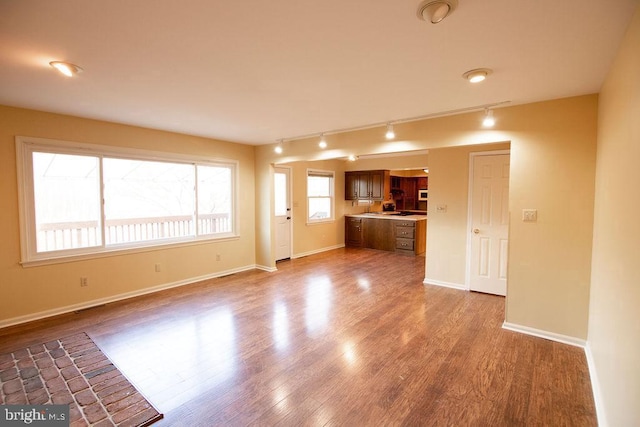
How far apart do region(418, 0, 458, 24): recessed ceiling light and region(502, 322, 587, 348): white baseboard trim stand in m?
3.15

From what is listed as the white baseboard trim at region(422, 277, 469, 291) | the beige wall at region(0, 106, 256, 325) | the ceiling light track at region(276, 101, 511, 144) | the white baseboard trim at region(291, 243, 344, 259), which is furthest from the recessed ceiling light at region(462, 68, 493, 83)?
the white baseboard trim at region(291, 243, 344, 259)

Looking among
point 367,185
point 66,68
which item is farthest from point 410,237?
point 66,68

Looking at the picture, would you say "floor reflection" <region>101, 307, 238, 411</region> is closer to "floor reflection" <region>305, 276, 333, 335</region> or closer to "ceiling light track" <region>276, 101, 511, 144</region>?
"floor reflection" <region>305, 276, 333, 335</region>

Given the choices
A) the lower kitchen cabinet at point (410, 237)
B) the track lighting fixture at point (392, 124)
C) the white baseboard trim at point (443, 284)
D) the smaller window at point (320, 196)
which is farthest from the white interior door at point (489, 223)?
the smaller window at point (320, 196)

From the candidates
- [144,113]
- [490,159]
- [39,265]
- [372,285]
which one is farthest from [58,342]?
[490,159]

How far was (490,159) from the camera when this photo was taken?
13.9 ft

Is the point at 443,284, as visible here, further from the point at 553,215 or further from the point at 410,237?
the point at 410,237

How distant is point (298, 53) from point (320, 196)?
5637 mm

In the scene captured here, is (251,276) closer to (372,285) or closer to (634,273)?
(372,285)

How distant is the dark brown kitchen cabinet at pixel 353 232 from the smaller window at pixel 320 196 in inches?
24.0

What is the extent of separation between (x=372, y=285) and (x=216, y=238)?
2.81 m

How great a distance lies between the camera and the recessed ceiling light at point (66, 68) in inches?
84.8

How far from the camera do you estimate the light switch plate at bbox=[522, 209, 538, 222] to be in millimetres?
3027

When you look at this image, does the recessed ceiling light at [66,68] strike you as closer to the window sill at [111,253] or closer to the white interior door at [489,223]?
the window sill at [111,253]
